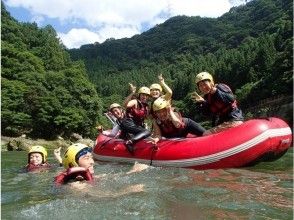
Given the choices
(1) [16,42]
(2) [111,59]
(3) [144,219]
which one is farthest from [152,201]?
(2) [111,59]

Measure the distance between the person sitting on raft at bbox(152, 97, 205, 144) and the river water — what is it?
1323mm

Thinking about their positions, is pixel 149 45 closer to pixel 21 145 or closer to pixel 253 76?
pixel 253 76

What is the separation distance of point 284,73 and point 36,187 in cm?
4947

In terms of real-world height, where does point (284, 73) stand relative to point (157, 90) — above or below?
above

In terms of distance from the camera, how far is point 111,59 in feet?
605

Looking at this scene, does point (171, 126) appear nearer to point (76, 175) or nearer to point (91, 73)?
point (76, 175)

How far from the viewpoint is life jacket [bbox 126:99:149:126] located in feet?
38.3

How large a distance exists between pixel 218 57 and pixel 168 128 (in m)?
123

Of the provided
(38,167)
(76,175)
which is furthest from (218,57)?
(76,175)

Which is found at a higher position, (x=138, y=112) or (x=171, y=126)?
(x=138, y=112)

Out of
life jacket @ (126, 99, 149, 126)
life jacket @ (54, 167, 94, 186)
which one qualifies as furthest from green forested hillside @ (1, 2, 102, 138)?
life jacket @ (54, 167, 94, 186)

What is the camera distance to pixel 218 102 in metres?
9.24

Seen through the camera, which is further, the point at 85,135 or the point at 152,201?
the point at 85,135

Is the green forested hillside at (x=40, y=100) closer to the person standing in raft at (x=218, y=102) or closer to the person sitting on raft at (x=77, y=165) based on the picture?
the person standing in raft at (x=218, y=102)
